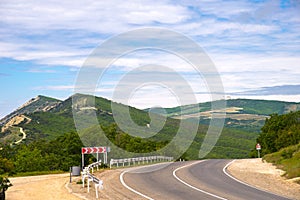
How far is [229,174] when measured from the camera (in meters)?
31.9

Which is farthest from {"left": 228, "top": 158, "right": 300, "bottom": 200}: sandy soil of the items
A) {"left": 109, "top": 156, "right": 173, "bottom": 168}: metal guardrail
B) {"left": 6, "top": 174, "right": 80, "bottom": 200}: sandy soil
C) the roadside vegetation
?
the roadside vegetation

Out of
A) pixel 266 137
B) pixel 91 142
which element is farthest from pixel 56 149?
pixel 266 137

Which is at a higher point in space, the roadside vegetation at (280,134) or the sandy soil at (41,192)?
the roadside vegetation at (280,134)

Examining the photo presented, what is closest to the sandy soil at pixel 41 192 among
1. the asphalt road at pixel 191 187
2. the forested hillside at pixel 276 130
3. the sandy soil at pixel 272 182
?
the asphalt road at pixel 191 187

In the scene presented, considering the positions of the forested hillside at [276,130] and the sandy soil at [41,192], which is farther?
the forested hillside at [276,130]

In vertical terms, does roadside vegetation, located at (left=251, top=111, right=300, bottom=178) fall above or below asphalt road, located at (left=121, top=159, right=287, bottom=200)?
above

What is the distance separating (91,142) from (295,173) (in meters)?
83.4

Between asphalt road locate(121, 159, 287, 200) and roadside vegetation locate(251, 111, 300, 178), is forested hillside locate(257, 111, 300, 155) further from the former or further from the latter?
asphalt road locate(121, 159, 287, 200)

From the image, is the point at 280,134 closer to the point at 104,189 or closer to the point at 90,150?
the point at 90,150

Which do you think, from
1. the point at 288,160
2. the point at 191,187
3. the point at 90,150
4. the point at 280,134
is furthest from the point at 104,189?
the point at 280,134

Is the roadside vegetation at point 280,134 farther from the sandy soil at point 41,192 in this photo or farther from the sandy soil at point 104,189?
the sandy soil at point 41,192

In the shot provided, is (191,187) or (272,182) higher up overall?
(191,187)

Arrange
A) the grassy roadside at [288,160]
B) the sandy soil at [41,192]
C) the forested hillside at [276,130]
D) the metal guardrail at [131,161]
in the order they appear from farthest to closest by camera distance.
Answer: the forested hillside at [276,130] < the metal guardrail at [131,161] < the grassy roadside at [288,160] < the sandy soil at [41,192]

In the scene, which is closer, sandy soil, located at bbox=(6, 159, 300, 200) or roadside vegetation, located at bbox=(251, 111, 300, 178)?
sandy soil, located at bbox=(6, 159, 300, 200)
